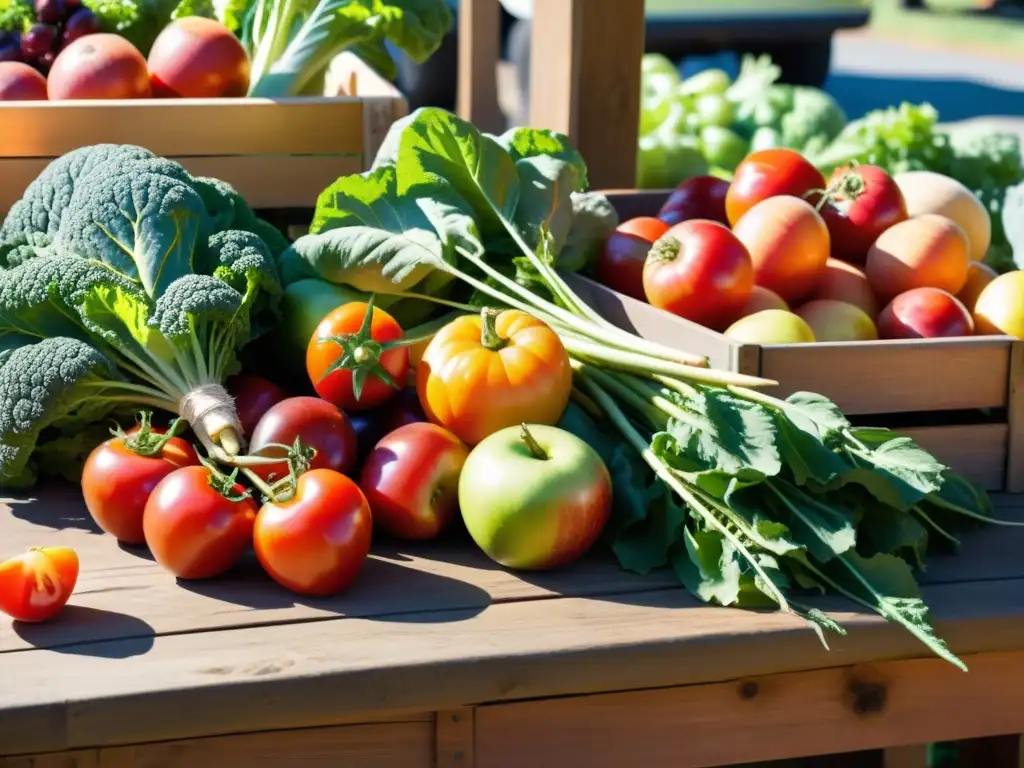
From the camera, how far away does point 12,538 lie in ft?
5.74

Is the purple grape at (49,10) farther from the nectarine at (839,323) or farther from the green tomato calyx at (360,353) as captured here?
the nectarine at (839,323)

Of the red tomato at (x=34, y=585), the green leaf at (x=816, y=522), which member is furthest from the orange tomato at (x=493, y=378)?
the red tomato at (x=34, y=585)

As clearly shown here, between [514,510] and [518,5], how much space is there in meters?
6.09

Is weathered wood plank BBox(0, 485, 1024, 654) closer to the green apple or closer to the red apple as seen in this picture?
the green apple

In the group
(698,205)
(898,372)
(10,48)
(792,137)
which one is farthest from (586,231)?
(792,137)

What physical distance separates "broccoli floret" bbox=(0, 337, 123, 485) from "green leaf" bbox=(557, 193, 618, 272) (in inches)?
33.8

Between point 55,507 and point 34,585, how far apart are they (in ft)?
1.33

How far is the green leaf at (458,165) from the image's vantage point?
6.70 ft

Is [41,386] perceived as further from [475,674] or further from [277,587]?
[475,674]

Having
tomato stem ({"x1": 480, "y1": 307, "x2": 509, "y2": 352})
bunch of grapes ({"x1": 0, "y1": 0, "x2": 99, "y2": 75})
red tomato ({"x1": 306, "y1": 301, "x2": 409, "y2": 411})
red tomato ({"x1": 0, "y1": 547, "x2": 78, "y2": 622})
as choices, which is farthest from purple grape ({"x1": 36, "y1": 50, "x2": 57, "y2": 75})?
red tomato ({"x1": 0, "y1": 547, "x2": 78, "y2": 622})

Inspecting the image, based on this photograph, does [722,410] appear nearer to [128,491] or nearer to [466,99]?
[128,491]

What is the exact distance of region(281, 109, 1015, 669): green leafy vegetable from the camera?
158cm

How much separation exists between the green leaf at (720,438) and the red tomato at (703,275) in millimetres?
334

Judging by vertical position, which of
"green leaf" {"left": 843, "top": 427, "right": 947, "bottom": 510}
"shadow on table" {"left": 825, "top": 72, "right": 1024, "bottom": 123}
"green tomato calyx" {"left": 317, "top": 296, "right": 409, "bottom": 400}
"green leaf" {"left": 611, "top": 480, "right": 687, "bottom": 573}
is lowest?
"shadow on table" {"left": 825, "top": 72, "right": 1024, "bottom": 123}
